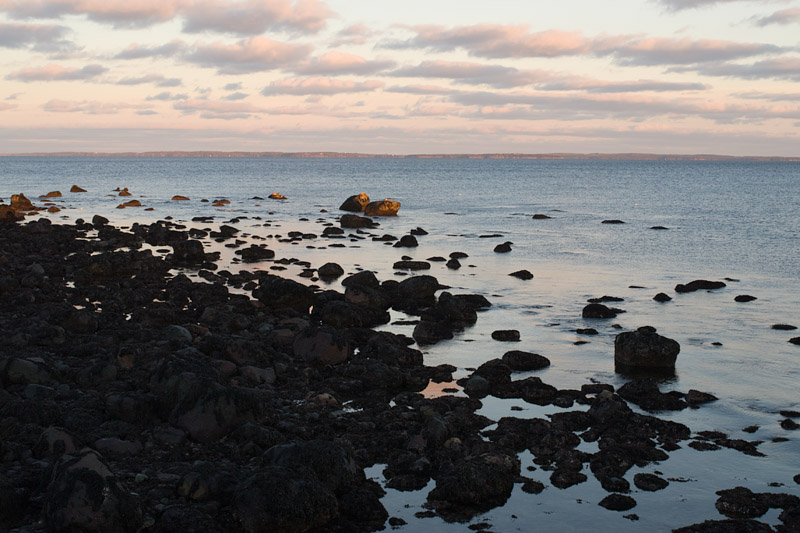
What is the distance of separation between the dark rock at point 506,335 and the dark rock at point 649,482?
10.9 meters

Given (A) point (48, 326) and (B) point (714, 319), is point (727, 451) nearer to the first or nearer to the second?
(B) point (714, 319)

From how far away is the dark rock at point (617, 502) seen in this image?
13.2 metres

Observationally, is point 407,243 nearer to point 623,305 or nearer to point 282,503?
point 623,305

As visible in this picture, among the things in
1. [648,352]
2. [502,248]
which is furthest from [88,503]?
[502,248]

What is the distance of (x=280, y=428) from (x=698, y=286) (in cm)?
2538

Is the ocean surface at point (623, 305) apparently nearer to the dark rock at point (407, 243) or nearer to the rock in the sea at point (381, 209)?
the dark rock at point (407, 243)

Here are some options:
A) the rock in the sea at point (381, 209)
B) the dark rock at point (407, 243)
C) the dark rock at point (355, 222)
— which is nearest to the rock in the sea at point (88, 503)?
the dark rock at point (407, 243)

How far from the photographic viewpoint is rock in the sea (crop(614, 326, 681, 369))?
862 inches

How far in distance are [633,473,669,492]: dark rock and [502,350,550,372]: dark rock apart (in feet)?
24.3

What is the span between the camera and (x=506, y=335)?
2522cm

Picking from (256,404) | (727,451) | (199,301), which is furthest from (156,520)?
(199,301)

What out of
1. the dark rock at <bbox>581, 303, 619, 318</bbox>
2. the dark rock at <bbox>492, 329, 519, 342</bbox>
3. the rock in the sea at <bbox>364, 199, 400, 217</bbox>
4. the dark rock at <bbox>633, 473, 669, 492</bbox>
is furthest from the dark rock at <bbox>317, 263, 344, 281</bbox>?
the rock in the sea at <bbox>364, 199, 400, 217</bbox>

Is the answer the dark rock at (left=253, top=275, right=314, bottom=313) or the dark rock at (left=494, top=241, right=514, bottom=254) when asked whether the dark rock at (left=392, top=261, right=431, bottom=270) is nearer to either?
the dark rock at (left=494, top=241, right=514, bottom=254)

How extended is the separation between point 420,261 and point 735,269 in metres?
17.8
